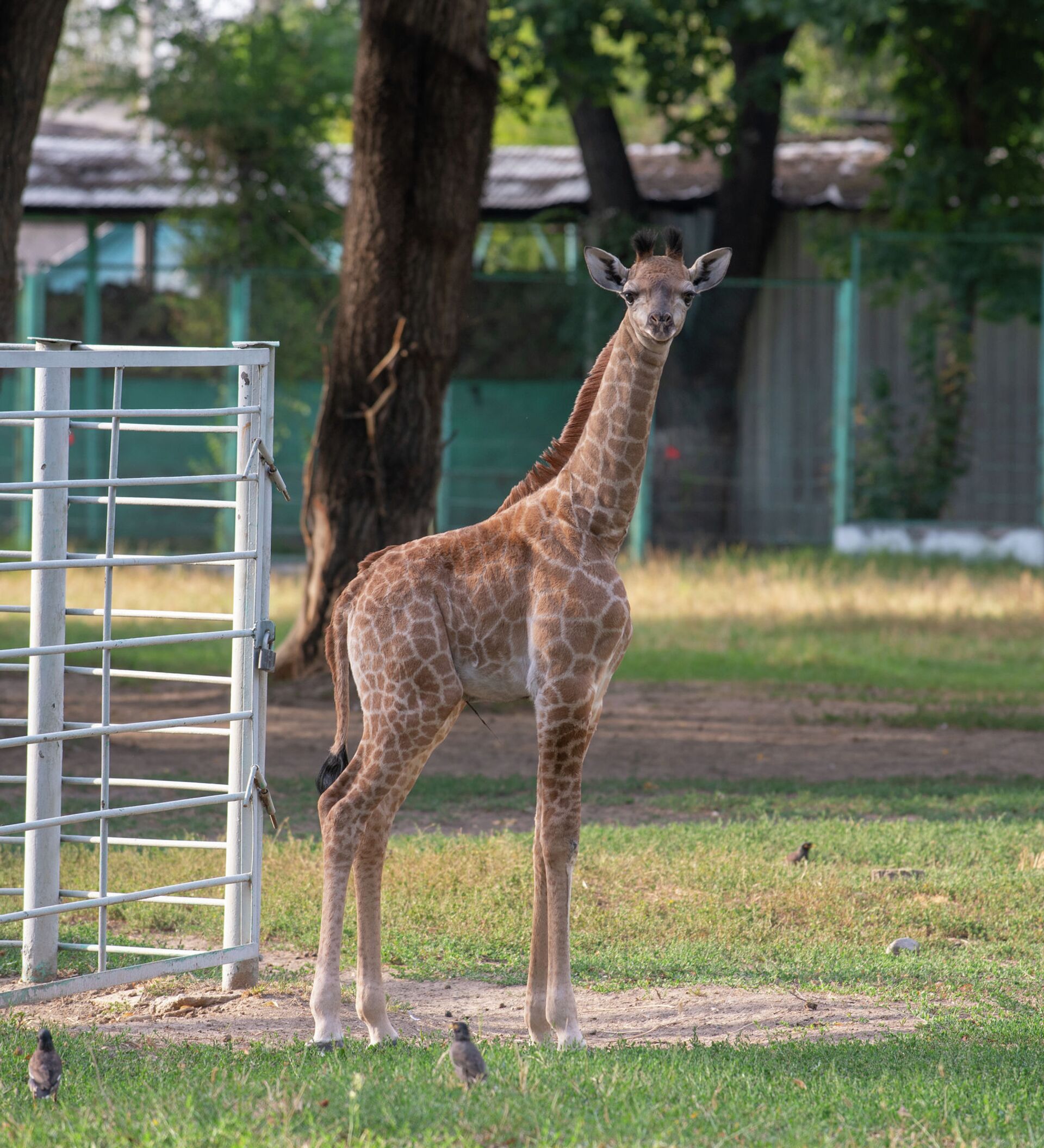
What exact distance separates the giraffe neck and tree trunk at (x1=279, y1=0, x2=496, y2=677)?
18.6 ft

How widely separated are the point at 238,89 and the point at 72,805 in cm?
1260

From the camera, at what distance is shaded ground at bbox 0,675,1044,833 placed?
28.2 ft

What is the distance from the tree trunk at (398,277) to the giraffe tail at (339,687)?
549 cm

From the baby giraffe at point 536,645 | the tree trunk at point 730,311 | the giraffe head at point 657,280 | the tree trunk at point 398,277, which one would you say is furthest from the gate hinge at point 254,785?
the tree trunk at point 730,311

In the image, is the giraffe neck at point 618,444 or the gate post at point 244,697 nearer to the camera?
the giraffe neck at point 618,444

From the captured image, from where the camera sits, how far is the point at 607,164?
1955 centimetres

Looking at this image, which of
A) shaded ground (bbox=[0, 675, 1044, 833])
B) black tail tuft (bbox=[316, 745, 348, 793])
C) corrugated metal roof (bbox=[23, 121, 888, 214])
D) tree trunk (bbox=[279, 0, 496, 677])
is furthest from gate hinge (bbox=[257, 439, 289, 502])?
corrugated metal roof (bbox=[23, 121, 888, 214])

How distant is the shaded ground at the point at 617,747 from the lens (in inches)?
338

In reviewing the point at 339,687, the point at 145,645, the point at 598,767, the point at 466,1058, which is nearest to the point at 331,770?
the point at 339,687

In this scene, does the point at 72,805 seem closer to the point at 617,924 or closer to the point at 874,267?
the point at 617,924

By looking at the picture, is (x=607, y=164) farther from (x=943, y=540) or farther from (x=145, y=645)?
(x=145, y=645)

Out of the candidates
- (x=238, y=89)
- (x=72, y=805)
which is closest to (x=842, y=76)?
(x=238, y=89)

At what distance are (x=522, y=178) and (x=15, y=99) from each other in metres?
12.9

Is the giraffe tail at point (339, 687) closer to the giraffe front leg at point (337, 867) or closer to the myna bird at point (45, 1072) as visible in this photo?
the giraffe front leg at point (337, 867)
